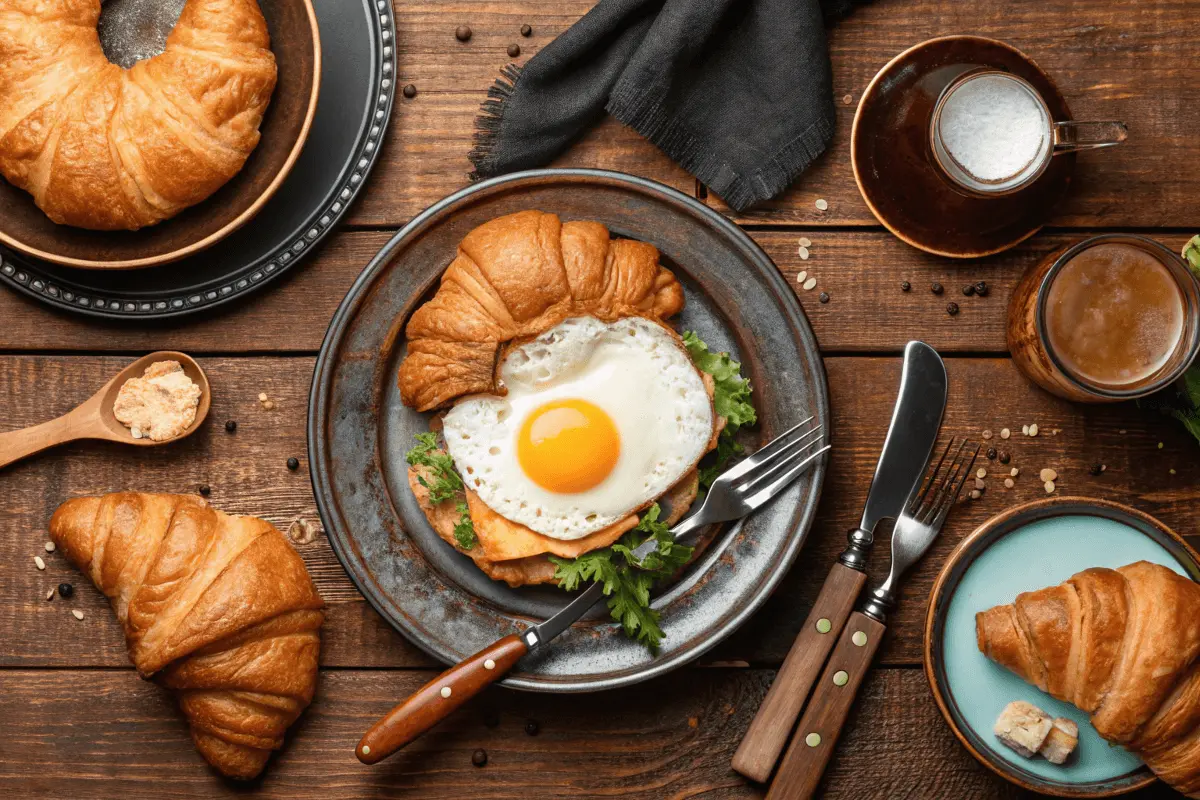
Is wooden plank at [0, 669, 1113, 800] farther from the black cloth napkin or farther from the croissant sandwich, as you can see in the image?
the black cloth napkin

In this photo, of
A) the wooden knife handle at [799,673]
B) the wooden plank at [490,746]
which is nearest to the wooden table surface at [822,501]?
the wooden plank at [490,746]

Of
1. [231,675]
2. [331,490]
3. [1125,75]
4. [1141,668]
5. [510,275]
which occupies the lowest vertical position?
[231,675]

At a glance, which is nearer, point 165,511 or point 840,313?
point 165,511

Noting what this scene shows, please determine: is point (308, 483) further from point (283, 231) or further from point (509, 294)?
point (509, 294)

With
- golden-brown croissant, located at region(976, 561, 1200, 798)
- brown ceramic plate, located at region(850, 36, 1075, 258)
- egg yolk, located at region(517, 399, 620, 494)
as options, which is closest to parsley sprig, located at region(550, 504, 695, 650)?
egg yolk, located at region(517, 399, 620, 494)

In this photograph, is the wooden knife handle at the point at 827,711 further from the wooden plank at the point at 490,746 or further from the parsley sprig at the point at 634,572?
the parsley sprig at the point at 634,572

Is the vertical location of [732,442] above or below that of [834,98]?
below

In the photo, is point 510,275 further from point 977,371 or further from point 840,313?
point 977,371

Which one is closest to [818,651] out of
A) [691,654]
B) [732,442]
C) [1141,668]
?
[691,654]
